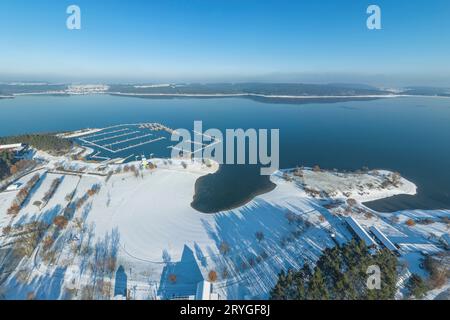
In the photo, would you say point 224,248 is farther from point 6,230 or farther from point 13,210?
point 13,210

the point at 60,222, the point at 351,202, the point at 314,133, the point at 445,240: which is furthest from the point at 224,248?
the point at 314,133

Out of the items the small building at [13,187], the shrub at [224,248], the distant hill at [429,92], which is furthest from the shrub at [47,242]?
the distant hill at [429,92]

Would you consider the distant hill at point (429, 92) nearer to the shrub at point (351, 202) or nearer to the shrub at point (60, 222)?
the shrub at point (351, 202)

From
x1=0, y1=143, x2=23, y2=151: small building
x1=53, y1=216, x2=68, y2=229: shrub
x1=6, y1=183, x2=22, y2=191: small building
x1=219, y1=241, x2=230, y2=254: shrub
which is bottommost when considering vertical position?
x1=219, y1=241, x2=230, y2=254: shrub

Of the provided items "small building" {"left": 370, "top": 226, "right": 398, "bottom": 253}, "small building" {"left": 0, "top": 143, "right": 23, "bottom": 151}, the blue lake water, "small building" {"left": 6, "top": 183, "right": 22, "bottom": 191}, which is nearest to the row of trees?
"small building" {"left": 370, "top": 226, "right": 398, "bottom": 253}

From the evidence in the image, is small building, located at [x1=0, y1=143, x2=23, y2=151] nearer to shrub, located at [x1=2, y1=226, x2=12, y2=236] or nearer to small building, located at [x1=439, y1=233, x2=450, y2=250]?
shrub, located at [x1=2, y1=226, x2=12, y2=236]

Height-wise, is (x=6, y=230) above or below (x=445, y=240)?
above
